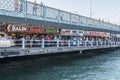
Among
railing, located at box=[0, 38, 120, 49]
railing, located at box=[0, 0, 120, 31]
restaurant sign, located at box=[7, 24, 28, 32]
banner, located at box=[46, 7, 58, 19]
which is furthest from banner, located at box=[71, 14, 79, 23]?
restaurant sign, located at box=[7, 24, 28, 32]

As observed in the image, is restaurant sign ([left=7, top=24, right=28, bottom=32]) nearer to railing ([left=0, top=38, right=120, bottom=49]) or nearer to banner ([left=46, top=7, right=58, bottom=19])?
railing ([left=0, top=38, right=120, bottom=49])

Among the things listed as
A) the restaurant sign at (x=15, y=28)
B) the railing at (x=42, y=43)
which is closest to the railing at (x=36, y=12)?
the railing at (x=42, y=43)

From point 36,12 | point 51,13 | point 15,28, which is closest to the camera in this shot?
point 36,12

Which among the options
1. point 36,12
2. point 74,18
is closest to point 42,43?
point 36,12

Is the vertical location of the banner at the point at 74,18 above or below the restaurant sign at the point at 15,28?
above

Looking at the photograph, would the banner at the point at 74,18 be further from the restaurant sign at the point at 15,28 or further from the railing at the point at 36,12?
the restaurant sign at the point at 15,28

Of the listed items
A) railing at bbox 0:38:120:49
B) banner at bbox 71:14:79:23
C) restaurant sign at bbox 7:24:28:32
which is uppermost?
banner at bbox 71:14:79:23

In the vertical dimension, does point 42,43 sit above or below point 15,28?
below

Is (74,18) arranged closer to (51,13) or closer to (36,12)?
(51,13)

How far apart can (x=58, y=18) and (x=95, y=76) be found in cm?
1220

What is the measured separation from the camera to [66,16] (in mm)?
35750

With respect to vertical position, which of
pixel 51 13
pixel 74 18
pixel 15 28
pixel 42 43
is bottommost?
pixel 42 43

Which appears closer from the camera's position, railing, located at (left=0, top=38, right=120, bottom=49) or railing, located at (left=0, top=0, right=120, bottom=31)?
railing, located at (left=0, top=0, right=120, bottom=31)

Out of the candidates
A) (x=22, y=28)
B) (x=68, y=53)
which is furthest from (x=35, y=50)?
(x=22, y=28)
